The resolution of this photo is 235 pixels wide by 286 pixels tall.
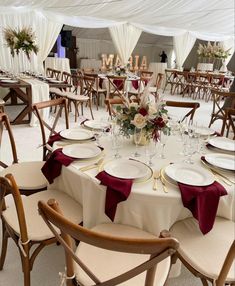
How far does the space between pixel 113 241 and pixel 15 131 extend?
158 inches

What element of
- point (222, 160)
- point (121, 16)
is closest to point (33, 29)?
point (121, 16)

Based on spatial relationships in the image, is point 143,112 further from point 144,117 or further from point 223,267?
point 223,267

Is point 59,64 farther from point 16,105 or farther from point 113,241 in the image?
point 113,241

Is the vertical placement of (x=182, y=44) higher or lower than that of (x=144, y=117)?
higher

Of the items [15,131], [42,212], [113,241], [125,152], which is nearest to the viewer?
[113,241]

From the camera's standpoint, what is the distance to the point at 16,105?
5.90m

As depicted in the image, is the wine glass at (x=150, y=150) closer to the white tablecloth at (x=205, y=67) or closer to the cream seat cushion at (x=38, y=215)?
the cream seat cushion at (x=38, y=215)

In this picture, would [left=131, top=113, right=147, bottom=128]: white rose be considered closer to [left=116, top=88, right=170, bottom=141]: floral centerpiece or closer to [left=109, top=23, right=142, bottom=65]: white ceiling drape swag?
[left=116, top=88, right=170, bottom=141]: floral centerpiece

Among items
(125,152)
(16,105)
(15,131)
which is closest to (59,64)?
(16,105)

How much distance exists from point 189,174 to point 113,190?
1.46 feet

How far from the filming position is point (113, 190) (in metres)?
1.26

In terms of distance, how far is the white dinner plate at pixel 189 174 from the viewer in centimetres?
131

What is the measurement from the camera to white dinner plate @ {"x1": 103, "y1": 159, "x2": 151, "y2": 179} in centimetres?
136

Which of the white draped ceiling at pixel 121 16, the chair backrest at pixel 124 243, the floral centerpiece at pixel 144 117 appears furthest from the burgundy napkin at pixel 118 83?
the chair backrest at pixel 124 243
